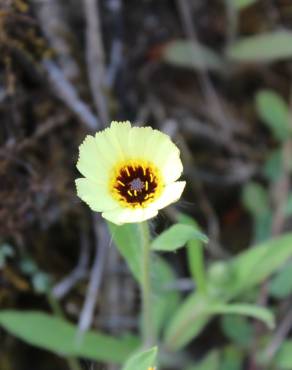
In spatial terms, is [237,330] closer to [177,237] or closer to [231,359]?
[231,359]

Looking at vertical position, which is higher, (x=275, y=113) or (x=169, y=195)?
(x=275, y=113)

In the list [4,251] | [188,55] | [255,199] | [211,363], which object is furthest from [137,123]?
[211,363]

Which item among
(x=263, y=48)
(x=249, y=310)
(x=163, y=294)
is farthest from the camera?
(x=263, y=48)

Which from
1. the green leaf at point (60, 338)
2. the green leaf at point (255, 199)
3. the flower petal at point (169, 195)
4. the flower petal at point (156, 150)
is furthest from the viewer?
the green leaf at point (255, 199)

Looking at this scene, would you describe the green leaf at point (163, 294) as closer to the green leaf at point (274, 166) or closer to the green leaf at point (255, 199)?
the green leaf at point (255, 199)

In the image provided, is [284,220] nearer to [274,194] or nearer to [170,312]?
[274,194]

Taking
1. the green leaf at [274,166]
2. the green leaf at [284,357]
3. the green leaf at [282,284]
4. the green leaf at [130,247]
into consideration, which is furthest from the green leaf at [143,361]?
the green leaf at [274,166]

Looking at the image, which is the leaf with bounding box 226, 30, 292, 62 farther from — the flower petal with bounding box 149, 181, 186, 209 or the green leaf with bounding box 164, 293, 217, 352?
the flower petal with bounding box 149, 181, 186, 209

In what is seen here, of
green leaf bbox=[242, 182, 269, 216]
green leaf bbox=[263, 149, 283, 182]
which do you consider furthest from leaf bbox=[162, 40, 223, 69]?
green leaf bbox=[242, 182, 269, 216]
